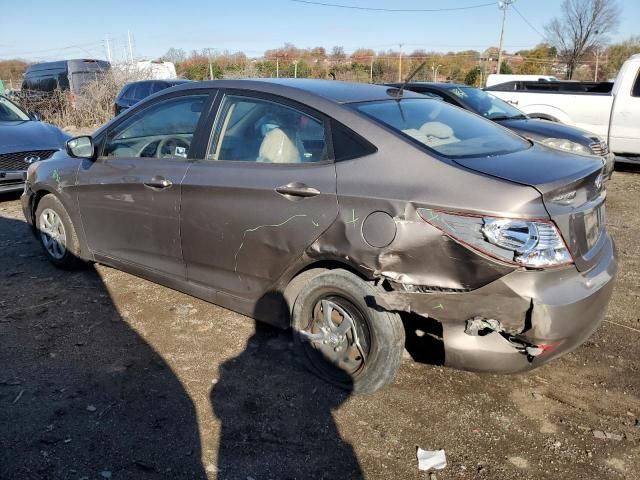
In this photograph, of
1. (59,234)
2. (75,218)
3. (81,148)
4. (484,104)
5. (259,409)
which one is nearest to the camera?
(259,409)

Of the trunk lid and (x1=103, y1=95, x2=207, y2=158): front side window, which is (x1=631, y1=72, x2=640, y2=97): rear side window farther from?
(x1=103, y1=95, x2=207, y2=158): front side window

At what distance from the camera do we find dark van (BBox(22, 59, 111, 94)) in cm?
1733

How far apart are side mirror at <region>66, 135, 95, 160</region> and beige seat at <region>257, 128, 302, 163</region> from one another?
1738mm

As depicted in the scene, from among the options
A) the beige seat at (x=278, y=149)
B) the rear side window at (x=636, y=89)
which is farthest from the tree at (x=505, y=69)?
the beige seat at (x=278, y=149)

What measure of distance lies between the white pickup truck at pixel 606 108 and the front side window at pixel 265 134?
7.94m

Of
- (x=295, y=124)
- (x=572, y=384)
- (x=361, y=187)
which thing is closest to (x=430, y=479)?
(x=572, y=384)

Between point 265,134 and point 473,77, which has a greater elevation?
point 473,77

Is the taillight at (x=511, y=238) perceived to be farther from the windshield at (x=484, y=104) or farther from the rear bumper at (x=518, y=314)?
the windshield at (x=484, y=104)

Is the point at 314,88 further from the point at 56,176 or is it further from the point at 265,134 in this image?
the point at 56,176

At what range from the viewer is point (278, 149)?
318cm

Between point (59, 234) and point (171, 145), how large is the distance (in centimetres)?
171

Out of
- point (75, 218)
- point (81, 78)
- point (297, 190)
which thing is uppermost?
point (81, 78)

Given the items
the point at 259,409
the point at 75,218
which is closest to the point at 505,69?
the point at 75,218

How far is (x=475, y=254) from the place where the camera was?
95.0 inches
